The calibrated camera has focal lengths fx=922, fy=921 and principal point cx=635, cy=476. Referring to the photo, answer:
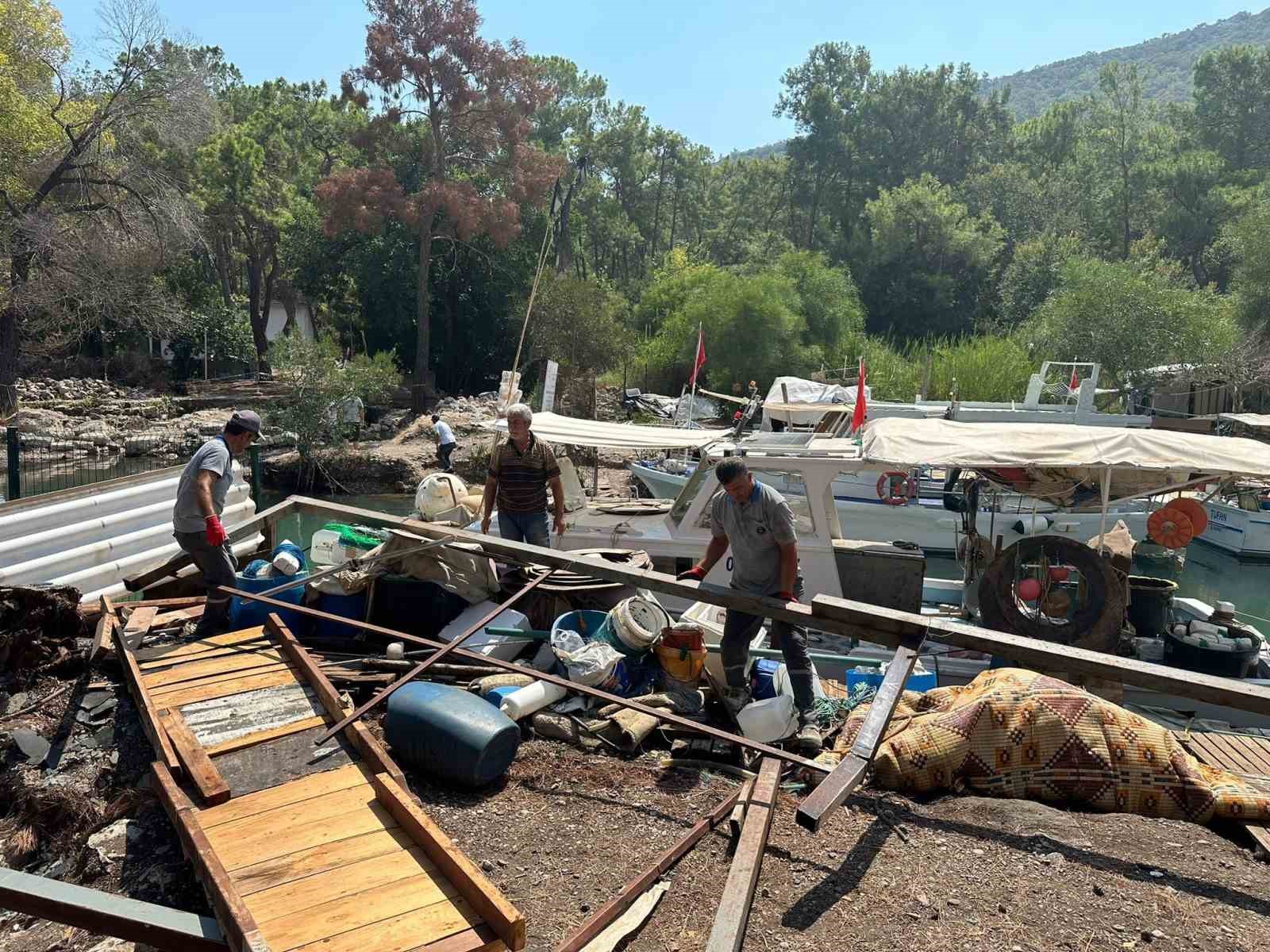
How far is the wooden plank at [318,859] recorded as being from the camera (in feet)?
11.8

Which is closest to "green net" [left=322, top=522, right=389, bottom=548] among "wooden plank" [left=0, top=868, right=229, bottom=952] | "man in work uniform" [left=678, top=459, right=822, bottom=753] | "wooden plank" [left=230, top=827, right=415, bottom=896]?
"man in work uniform" [left=678, top=459, right=822, bottom=753]

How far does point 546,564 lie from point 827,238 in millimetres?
61671

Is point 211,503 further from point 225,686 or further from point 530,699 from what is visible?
point 530,699

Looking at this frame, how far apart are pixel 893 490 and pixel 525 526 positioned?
940 cm

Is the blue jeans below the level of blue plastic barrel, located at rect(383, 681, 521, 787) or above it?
above

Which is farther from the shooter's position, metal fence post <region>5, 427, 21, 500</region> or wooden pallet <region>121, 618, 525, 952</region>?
metal fence post <region>5, 427, 21, 500</region>

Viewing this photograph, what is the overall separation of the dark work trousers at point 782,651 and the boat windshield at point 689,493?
3212mm

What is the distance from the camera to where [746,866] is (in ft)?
11.6

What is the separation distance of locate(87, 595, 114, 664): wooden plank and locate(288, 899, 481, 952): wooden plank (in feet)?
13.5

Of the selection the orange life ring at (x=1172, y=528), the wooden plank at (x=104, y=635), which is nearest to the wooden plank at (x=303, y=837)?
the wooden plank at (x=104, y=635)

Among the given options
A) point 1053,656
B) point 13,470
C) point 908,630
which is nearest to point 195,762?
point 908,630

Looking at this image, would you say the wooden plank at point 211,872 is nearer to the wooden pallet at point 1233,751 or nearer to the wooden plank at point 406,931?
the wooden plank at point 406,931

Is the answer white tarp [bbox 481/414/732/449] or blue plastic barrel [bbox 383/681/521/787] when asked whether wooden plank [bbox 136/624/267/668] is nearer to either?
blue plastic barrel [bbox 383/681/521/787]

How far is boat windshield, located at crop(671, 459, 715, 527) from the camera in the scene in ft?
29.7
